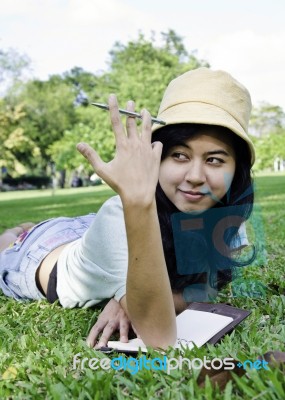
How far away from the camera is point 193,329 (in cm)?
197

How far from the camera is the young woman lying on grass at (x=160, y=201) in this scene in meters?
1.57

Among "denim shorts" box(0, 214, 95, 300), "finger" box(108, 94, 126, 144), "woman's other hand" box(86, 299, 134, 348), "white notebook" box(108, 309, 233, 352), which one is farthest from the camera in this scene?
"denim shorts" box(0, 214, 95, 300)

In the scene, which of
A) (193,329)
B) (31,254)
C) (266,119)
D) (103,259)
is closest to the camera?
(193,329)

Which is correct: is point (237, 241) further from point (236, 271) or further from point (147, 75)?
point (147, 75)

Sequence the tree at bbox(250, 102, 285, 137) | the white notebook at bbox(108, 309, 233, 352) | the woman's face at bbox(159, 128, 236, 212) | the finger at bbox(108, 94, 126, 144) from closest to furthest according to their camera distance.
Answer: the finger at bbox(108, 94, 126, 144) < the white notebook at bbox(108, 309, 233, 352) < the woman's face at bbox(159, 128, 236, 212) < the tree at bbox(250, 102, 285, 137)

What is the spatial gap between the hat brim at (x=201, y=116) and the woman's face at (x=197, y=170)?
0.20 ft

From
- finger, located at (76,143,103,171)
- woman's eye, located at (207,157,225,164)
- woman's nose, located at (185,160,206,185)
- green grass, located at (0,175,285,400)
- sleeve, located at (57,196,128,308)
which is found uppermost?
finger, located at (76,143,103,171)

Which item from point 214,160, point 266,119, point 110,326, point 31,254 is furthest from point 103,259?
point 266,119

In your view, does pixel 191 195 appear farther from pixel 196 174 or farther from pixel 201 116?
pixel 201 116

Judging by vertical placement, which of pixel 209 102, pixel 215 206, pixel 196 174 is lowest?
pixel 215 206

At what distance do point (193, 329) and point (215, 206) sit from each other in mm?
534

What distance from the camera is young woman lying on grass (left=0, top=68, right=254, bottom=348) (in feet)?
5.14

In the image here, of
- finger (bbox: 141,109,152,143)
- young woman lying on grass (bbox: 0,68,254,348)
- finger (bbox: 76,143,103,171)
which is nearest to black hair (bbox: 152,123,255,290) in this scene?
young woman lying on grass (bbox: 0,68,254,348)

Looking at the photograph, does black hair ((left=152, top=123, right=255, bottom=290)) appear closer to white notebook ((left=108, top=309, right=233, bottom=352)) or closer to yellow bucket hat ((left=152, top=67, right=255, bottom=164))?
yellow bucket hat ((left=152, top=67, right=255, bottom=164))
